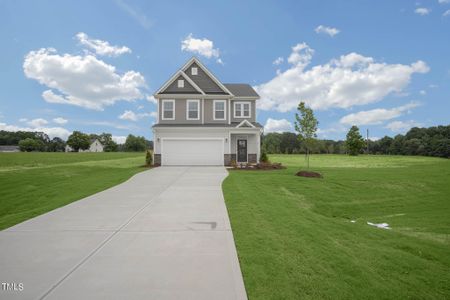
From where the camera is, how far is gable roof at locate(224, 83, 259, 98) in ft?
76.2

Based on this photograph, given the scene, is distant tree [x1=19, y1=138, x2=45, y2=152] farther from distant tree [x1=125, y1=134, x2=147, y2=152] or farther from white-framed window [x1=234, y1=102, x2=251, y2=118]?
white-framed window [x1=234, y1=102, x2=251, y2=118]

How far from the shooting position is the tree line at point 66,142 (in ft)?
325

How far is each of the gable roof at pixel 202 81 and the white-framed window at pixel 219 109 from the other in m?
0.92

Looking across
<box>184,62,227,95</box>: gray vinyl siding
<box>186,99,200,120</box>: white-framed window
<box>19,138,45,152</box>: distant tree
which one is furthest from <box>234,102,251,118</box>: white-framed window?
<box>19,138,45,152</box>: distant tree

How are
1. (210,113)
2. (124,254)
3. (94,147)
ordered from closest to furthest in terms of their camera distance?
(124,254)
(210,113)
(94,147)

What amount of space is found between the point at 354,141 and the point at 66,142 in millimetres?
109487

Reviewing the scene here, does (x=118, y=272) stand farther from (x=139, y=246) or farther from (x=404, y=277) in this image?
(x=404, y=277)

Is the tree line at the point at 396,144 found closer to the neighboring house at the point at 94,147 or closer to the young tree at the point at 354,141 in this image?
Answer: the young tree at the point at 354,141

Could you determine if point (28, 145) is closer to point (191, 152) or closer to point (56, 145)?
point (56, 145)

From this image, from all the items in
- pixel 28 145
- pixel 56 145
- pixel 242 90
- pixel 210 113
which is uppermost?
pixel 242 90

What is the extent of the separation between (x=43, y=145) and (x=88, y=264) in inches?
5055

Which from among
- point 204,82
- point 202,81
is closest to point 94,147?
point 202,81

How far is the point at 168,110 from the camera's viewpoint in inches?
838

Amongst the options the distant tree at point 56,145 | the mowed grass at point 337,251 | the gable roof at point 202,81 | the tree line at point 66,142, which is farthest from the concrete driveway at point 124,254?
the distant tree at point 56,145
